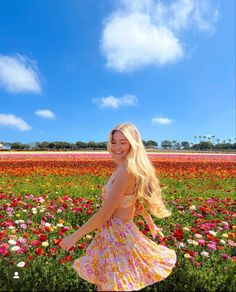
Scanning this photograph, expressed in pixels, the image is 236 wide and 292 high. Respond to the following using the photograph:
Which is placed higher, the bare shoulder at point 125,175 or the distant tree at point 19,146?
the distant tree at point 19,146

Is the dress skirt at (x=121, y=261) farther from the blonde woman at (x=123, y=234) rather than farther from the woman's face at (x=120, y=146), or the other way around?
the woman's face at (x=120, y=146)

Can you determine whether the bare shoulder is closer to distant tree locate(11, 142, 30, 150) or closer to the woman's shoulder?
the woman's shoulder

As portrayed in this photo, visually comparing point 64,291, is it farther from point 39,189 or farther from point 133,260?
point 39,189

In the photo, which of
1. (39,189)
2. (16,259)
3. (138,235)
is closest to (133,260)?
(138,235)

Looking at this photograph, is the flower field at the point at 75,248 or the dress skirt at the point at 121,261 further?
the flower field at the point at 75,248

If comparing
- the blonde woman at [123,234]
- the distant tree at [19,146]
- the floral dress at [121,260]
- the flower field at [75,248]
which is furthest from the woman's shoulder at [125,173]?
the distant tree at [19,146]

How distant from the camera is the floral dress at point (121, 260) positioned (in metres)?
2.82

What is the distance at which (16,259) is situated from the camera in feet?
13.1

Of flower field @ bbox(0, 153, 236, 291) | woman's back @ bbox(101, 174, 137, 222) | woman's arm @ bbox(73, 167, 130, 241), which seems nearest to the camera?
woman's arm @ bbox(73, 167, 130, 241)

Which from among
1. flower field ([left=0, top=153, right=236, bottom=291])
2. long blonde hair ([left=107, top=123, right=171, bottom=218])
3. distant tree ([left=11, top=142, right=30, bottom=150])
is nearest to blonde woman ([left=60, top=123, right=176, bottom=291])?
long blonde hair ([left=107, top=123, right=171, bottom=218])

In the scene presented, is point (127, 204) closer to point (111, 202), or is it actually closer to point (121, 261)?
point (111, 202)

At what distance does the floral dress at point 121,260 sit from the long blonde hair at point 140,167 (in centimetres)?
14

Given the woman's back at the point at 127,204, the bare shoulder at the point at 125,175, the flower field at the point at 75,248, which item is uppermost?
the bare shoulder at the point at 125,175

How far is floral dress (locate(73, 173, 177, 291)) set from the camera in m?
2.82
